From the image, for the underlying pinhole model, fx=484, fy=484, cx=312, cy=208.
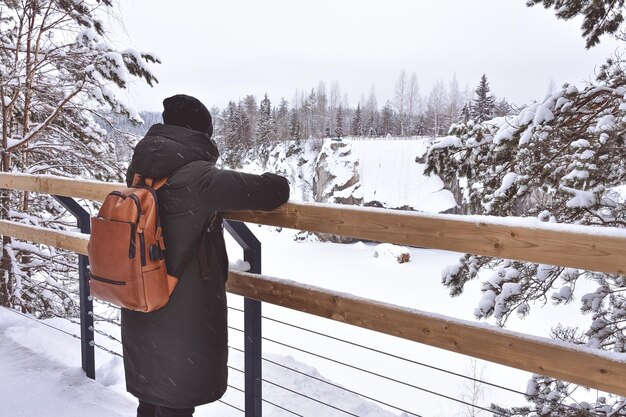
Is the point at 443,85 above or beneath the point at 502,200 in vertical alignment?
above

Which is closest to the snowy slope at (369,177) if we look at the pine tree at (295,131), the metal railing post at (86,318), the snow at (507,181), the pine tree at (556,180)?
the pine tree at (295,131)

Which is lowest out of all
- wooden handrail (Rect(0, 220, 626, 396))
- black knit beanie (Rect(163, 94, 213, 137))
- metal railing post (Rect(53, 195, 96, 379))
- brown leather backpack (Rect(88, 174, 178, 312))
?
metal railing post (Rect(53, 195, 96, 379))

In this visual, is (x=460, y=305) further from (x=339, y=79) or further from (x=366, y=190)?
(x=339, y=79)

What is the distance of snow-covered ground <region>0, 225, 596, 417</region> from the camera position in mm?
2932

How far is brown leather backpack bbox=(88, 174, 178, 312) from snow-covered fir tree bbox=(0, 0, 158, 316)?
15.9 feet

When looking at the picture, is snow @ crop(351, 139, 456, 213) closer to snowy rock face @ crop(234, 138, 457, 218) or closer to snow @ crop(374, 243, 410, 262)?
snowy rock face @ crop(234, 138, 457, 218)

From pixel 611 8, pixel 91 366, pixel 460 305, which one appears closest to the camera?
pixel 91 366

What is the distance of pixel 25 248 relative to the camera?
242 inches

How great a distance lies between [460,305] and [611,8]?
74.7ft

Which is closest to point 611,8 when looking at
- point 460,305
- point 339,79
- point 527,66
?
point 460,305

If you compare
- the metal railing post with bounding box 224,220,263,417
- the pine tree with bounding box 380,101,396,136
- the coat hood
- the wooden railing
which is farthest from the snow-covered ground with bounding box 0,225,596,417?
the pine tree with bounding box 380,101,396,136

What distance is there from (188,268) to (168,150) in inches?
17.5

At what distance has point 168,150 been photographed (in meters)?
1.76

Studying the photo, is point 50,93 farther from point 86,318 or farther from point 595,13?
point 595,13
